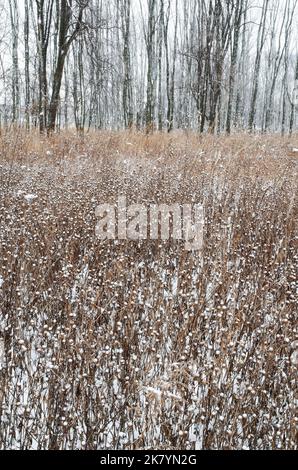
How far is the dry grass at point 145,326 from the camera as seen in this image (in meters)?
1.89

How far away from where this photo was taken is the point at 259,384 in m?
2.14

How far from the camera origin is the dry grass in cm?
189

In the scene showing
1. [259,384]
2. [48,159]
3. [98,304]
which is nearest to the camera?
[259,384]

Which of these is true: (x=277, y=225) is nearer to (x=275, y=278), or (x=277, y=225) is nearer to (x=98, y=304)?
(x=275, y=278)

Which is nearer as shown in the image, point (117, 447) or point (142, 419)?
point (117, 447)

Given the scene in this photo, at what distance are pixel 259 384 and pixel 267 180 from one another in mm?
4616

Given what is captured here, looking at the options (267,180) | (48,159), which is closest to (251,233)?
(267,180)
